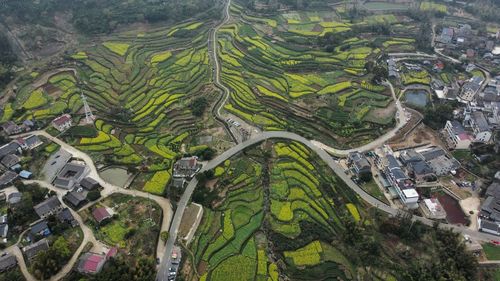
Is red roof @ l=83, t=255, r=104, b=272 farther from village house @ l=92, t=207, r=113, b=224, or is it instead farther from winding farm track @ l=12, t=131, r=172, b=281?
village house @ l=92, t=207, r=113, b=224

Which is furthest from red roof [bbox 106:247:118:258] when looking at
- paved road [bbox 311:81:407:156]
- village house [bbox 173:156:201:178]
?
paved road [bbox 311:81:407:156]

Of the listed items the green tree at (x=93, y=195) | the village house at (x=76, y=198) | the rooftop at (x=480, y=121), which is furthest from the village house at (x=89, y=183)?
the rooftop at (x=480, y=121)

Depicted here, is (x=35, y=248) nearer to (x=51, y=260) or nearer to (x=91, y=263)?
(x=51, y=260)

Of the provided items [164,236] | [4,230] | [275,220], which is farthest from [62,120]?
[275,220]

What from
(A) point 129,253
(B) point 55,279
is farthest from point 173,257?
(B) point 55,279

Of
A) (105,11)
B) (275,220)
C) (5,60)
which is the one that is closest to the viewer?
(275,220)

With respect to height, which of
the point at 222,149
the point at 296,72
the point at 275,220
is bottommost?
the point at 275,220

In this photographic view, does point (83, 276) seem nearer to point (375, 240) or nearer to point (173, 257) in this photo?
point (173, 257)
